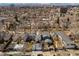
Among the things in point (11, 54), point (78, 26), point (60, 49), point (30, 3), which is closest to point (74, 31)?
point (78, 26)

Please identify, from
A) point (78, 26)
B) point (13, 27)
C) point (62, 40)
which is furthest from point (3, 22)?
point (78, 26)

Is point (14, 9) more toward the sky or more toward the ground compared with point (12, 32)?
more toward the sky

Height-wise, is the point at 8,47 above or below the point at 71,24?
below

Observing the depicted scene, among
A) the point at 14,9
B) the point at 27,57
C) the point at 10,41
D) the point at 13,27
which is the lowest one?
the point at 27,57

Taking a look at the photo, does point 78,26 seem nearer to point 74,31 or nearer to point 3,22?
point 74,31

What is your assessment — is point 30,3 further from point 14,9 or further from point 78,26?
point 78,26
